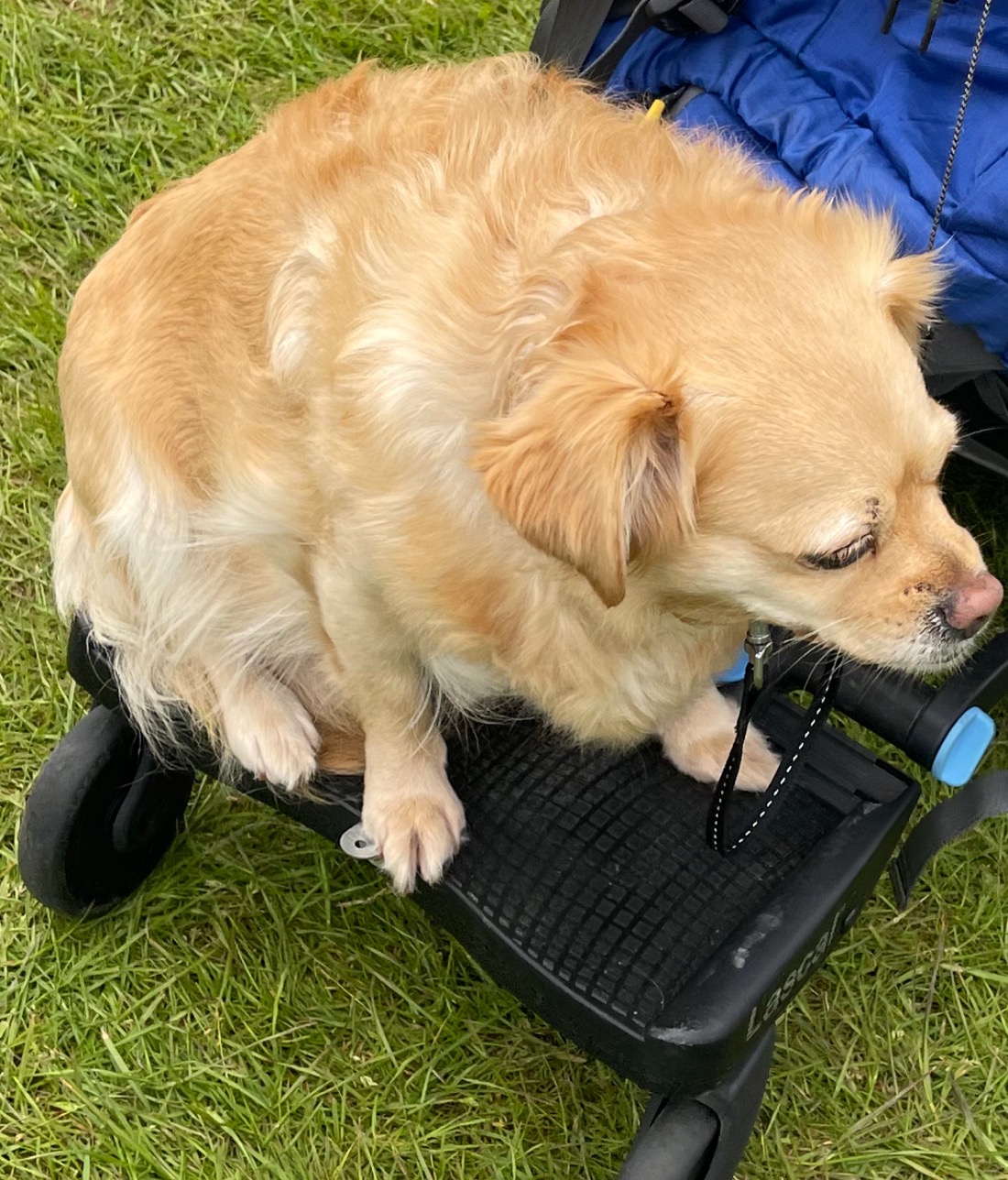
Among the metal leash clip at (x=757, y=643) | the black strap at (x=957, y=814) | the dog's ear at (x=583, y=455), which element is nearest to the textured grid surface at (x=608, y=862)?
the black strap at (x=957, y=814)

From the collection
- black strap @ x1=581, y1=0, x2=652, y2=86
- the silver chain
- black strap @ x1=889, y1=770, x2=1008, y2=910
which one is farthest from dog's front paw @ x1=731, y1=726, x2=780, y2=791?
black strap @ x1=581, y1=0, x2=652, y2=86

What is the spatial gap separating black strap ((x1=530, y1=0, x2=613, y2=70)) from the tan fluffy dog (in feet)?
1.42

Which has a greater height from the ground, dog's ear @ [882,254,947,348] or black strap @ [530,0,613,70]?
dog's ear @ [882,254,947,348]

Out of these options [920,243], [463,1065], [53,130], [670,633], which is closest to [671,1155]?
[463,1065]

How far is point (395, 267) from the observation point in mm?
1262

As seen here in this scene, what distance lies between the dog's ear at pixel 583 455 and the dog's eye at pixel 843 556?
179 mm

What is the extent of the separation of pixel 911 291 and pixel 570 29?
0.96 m

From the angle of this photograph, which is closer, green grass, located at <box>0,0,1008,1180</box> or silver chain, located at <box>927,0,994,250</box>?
silver chain, located at <box>927,0,994,250</box>

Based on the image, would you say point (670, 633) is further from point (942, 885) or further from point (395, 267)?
point (942, 885)

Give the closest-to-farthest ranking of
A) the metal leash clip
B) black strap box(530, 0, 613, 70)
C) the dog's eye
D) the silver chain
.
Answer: the dog's eye → the metal leash clip → the silver chain → black strap box(530, 0, 613, 70)

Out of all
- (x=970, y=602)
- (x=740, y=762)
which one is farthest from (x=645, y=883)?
(x=970, y=602)

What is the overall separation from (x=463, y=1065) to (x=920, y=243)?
4.76 ft

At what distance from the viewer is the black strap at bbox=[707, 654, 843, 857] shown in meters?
1.46

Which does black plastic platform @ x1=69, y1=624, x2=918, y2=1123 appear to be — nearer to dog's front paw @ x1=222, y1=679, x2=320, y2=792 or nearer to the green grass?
dog's front paw @ x1=222, y1=679, x2=320, y2=792
